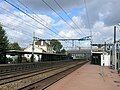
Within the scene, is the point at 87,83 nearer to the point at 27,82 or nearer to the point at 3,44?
the point at 27,82

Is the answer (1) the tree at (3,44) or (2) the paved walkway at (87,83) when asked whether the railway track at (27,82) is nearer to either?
(2) the paved walkway at (87,83)

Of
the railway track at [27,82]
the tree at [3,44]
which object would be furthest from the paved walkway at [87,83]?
the tree at [3,44]

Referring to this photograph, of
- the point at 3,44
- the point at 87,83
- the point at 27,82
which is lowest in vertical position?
the point at 87,83

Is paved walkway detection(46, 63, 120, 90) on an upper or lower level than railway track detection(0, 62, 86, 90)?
lower

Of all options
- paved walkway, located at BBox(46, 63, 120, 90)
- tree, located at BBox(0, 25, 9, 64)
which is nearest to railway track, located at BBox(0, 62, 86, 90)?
paved walkway, located at BBox(46, 63, 120, 90)

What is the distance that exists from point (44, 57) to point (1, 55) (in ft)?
107

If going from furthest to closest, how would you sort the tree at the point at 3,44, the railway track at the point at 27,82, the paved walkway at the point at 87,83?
the tree at the point at 3,44 → the paved walkway at the point at 87,83 → the railway track at the point at 27,82

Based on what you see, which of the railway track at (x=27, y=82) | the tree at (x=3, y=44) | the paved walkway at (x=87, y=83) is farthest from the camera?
the tree at (x=3, y=44)

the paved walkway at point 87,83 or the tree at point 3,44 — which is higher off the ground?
the tree at point 3,44

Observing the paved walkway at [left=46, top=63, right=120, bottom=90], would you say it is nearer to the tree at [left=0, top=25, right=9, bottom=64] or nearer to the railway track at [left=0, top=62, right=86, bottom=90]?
the railway track at [left=0, top=62, right=86, bottom=90]

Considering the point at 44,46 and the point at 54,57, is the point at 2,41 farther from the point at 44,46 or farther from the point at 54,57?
the point at 44,46

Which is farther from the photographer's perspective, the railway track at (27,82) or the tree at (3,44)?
the tree at (3,44)

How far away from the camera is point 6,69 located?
131ft

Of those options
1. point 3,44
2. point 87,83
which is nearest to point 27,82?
point 87,83
